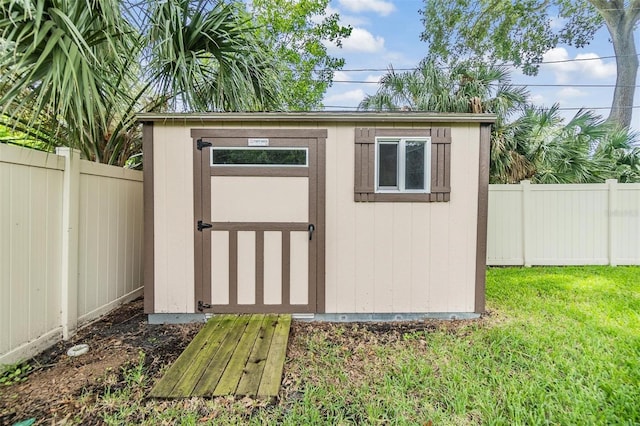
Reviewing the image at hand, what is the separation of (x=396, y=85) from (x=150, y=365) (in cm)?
743

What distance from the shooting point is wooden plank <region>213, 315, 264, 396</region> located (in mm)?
2077

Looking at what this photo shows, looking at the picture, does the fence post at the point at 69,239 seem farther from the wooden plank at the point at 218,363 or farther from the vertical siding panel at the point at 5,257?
the wooden plank at the point at 218,363

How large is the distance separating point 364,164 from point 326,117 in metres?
0.63

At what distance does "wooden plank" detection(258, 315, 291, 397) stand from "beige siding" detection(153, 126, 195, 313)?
1.06 metres

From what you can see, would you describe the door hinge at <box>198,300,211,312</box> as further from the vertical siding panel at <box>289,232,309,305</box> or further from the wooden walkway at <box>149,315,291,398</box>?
the vertical siding panel at <box>289,232,309,305</box>

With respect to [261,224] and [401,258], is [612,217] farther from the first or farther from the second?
[261,224]

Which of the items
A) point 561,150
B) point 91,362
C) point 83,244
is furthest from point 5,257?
point 561,150

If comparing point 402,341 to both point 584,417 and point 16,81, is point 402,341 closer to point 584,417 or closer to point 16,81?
point 584,417

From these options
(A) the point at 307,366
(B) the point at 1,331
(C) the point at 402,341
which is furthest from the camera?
(C) the point at 402,341

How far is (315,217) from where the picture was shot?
10.8 feet

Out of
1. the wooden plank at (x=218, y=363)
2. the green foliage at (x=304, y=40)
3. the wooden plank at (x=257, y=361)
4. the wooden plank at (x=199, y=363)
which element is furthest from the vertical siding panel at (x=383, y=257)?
the green foliage at (x=304, y=40)

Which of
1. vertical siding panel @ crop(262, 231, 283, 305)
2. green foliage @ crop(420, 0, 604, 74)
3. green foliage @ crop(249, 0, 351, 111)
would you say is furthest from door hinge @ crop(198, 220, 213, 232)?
green foliage @ crop(420, 0, 604, 74)

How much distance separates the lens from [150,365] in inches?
97.1

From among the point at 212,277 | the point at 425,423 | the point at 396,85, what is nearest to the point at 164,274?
the point at 212,277
